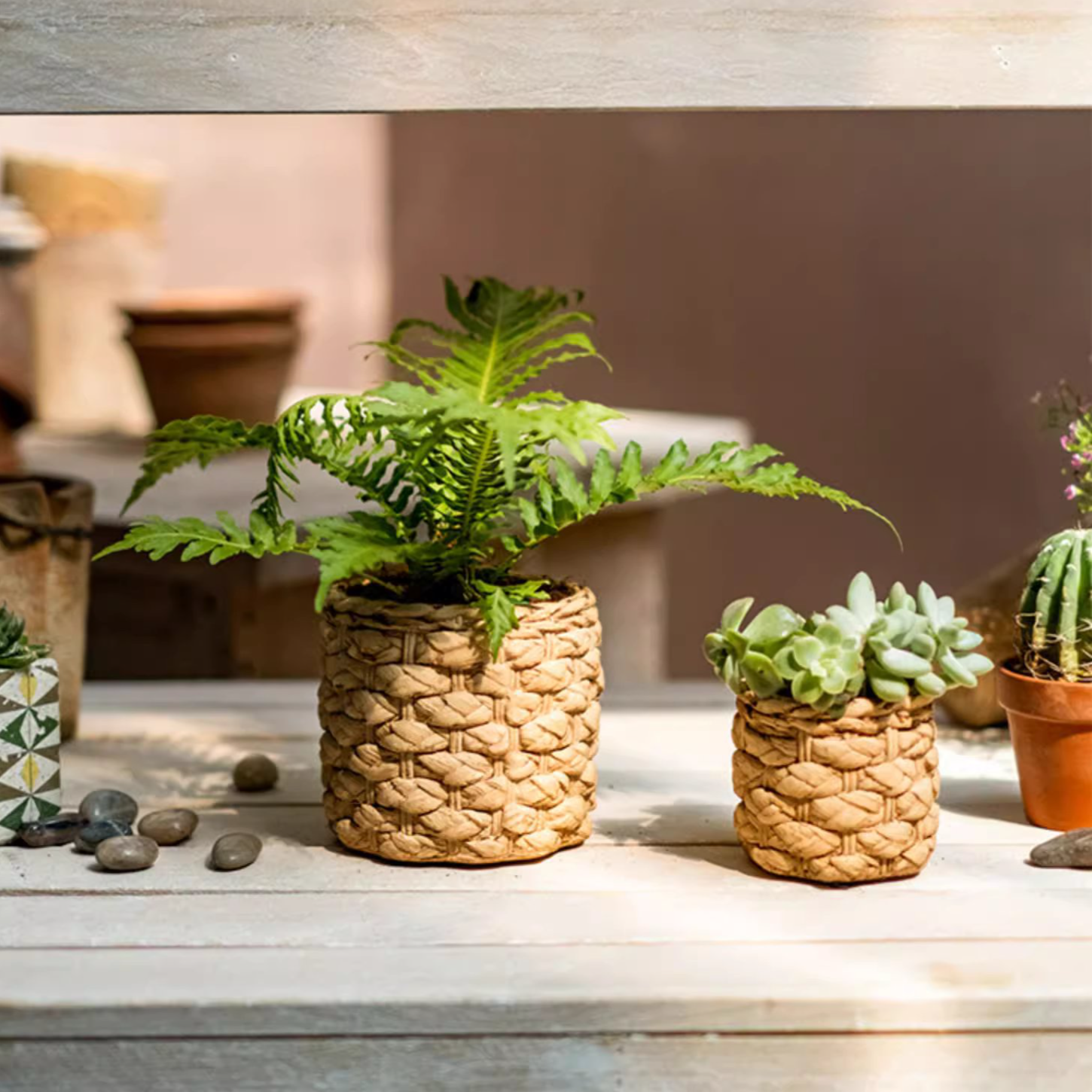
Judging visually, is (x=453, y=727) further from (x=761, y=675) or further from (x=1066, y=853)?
(x=1066, y=853)

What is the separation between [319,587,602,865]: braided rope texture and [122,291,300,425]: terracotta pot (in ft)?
4.51

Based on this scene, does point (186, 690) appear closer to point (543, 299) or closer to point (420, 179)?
point (543, 299)

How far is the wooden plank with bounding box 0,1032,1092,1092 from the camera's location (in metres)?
0.93

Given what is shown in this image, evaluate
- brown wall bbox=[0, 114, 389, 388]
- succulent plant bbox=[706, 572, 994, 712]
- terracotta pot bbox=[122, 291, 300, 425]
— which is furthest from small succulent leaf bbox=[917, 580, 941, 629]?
brown wall bbox=[0, 114, 389, 388]

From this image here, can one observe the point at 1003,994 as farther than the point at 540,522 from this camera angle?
No

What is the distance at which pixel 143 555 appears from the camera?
2.29 m

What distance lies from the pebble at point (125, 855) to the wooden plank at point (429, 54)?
0.55m

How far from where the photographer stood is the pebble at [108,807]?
1.21 metres

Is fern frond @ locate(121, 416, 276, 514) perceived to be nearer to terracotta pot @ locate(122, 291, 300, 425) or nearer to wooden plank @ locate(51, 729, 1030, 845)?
wooden plank @ locate(51, 729, 1030, 845)

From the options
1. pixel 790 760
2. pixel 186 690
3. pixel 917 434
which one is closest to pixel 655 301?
pixel 917 434

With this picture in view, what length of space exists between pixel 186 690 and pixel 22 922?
0.72 metres

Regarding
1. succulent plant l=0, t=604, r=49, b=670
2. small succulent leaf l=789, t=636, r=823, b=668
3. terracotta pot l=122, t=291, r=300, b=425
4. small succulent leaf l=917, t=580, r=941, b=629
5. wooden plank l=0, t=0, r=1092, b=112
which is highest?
wooden plank l=0, t=0, r=1092, b=112

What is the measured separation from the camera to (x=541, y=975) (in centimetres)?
95

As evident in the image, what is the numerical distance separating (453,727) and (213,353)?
1465mm
